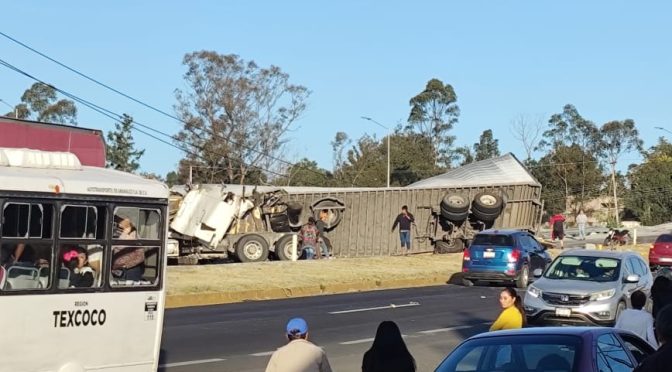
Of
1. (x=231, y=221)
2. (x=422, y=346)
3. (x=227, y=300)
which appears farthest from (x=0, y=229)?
(x=231, y=221)

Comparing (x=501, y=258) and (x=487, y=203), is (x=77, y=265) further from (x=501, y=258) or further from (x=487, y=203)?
(x=487, y=203)

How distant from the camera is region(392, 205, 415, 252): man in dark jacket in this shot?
33344 mm

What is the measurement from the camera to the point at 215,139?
67.2m

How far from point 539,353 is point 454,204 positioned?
89.5ft

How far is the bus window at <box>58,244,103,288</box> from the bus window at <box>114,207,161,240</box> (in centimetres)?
34

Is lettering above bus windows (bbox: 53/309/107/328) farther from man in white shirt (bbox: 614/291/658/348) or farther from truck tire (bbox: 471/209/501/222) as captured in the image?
truck tire (bbox: 471/209/501/222)

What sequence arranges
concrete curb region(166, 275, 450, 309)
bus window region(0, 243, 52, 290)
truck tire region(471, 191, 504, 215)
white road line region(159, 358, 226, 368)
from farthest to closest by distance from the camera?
1. truck tire region(471, 191, 504, 215)
2. concrete curb region(166, 275, 450, 309)
3. white road line region(159, 358, 226, 368)
4. bus window region(0, 243, 52, 290)

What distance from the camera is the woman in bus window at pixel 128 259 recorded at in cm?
936

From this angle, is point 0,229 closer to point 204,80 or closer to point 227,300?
point 227,300

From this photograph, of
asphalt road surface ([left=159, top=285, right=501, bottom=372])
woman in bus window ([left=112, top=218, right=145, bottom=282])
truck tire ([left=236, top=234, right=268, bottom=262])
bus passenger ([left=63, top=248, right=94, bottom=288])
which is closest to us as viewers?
bus passenger ([left=63, top=248, right=94, bottom=288])

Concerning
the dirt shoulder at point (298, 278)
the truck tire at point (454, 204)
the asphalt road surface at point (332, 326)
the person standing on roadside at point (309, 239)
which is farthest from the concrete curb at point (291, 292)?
the truck tire at point (454, 204)

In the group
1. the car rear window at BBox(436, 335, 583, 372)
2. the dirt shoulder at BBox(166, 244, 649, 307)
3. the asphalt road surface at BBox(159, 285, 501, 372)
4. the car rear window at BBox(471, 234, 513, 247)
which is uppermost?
the car rear window at BBox(471, 234, 513, 247)

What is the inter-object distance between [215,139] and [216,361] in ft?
181

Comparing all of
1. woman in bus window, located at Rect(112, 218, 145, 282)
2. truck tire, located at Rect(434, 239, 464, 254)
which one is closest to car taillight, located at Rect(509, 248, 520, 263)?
truck tire, located at Rect(434, 239, 464, 254)
